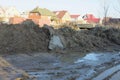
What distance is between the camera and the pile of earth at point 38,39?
24.0m

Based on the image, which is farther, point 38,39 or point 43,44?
point 38,39

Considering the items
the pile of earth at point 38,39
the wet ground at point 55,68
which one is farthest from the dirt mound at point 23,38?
the wet ground at point 55,68

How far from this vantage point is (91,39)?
30.0 metres

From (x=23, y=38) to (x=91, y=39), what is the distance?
774cm

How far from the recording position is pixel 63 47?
25719 millimetres

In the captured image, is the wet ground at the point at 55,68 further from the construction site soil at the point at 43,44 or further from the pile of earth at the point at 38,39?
the pile of earth at the point at 38,39

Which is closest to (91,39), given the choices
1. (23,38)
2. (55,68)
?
(23,38)

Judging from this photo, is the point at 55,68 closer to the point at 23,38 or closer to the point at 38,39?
the point at 23,38

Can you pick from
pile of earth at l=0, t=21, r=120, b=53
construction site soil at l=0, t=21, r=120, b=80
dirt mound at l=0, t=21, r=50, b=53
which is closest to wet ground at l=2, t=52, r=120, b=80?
construction site soil at l=0, t=21, r=120, b=80

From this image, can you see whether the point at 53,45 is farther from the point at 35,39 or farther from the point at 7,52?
the point at 7,52

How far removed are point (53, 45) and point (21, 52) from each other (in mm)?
2994

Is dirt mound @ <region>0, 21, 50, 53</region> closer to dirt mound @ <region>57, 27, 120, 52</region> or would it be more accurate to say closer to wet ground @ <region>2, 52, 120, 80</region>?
wet ground @ <region>2, 52, 120, 80</region>

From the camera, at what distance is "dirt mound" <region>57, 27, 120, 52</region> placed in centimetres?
2723

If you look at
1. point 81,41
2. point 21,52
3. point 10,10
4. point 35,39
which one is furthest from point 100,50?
→ point 10,10
